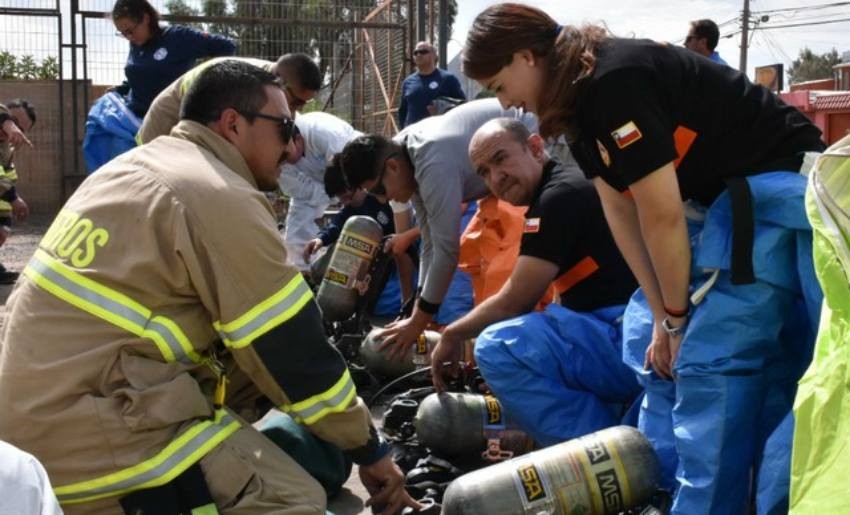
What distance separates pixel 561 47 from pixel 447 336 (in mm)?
1612

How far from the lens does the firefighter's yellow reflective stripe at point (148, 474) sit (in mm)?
2432

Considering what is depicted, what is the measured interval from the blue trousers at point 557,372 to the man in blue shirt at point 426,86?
5.96 m

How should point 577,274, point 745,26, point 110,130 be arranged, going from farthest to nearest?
1. point 745,26
2. point 110,130
3. point 577,274

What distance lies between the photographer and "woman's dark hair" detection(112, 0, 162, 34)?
6.16 meters

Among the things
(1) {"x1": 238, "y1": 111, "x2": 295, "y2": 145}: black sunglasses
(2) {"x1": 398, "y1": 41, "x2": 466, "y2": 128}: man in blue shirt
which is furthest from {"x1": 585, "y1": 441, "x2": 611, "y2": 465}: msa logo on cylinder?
(2) {"x1": 398, "y1": 41, "x2": 466, "y2": 128}: man in blue shirt

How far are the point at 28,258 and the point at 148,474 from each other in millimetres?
10110

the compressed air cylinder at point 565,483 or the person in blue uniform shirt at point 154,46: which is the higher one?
the person in blue uniform shirt at point 154,46

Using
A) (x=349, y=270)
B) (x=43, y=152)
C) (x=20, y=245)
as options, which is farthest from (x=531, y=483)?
(x=43, y=152)

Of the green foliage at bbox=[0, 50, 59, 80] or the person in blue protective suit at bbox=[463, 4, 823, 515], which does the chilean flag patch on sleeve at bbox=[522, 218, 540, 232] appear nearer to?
the person in blue protective suit at bbox=[463, 4, 823, 515]

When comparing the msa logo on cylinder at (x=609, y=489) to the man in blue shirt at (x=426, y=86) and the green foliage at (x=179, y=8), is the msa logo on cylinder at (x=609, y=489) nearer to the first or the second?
the man in blue shirt at (x=426, y=86)

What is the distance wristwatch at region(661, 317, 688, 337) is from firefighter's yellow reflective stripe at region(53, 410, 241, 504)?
1.41m

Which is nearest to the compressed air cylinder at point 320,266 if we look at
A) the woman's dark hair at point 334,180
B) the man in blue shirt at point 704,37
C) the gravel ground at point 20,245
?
the woman's dark hair at point 334,180

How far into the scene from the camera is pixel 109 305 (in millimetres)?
2424

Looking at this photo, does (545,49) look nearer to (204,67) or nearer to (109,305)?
(204,67)
